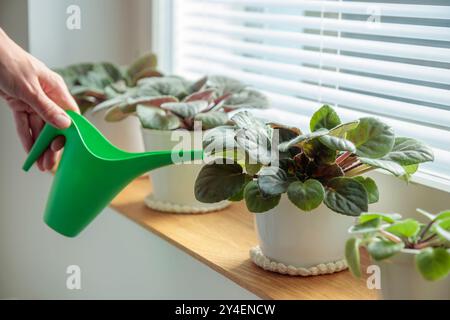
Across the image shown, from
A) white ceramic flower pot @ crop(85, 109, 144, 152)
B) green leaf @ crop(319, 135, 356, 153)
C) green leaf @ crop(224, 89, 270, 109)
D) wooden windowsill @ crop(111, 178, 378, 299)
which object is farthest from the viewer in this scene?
white ceramic flower pot @ crop(85, 109, 144, 152)

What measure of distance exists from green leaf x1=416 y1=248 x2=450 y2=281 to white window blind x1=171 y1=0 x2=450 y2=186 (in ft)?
0.95

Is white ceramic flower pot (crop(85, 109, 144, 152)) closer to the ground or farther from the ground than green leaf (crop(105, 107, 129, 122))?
closer to the ground

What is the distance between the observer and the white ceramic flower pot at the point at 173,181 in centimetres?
123

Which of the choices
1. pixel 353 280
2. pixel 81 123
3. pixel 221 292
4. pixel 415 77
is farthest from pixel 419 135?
pixel 81 123

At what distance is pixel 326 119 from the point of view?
3.05 ft

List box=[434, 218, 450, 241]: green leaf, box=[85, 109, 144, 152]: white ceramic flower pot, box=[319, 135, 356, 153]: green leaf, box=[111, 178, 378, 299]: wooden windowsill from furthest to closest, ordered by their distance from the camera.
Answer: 1. box=[85, 109, 144, 152]: white ceramic flower pot
2. box=[111, 178, 378, 299]: wooden windowsill
3. box=[319, 135, 356, 153]: green leaf
4. box=[434, 218, 450, 241]: green leaf

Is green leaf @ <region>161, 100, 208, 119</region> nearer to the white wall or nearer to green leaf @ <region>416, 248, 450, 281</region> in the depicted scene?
the white wall

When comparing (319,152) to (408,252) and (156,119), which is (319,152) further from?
(156,119)

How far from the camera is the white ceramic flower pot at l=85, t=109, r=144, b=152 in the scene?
1.43 metres

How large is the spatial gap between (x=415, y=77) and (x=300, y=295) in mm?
360

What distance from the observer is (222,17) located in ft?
4.65

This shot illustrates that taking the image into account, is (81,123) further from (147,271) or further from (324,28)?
(324,28)

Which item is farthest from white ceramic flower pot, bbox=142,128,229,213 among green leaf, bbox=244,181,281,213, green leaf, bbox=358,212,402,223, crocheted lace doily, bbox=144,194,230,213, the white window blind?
green leaf, bbox=358,212,402,223

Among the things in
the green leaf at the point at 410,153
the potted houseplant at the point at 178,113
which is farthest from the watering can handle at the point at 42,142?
the green leaf at the point at 410,153
